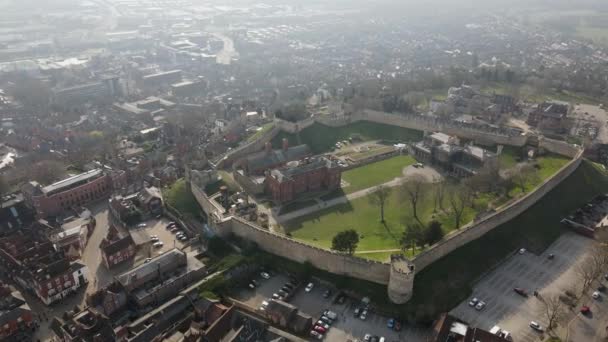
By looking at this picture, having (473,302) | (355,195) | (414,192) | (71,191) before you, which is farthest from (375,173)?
(71,191)

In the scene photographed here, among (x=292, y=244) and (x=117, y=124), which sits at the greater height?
(x=292, y=244)

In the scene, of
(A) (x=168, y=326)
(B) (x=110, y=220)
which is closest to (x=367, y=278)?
(A) (x=168, y=326)

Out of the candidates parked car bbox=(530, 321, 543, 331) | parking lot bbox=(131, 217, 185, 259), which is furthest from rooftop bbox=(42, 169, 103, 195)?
parked car bbox=(530, 321, 543, 331)

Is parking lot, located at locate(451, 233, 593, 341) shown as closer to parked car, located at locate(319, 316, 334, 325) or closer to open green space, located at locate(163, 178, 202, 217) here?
parked car, located at locate(319, 316, 334, 325)

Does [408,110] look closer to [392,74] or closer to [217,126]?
[217,126]

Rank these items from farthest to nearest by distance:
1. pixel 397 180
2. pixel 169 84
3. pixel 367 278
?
pixel 169 84, pixel 397 180, pixel 367 278

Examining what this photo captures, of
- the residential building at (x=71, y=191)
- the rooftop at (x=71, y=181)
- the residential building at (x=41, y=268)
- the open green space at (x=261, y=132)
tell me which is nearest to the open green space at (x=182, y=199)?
the residential building at (x=71, y=191)

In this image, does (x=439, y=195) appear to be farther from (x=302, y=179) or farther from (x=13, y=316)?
(x=13, y=316)
